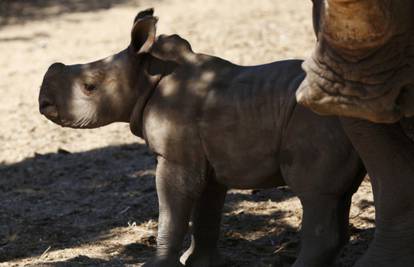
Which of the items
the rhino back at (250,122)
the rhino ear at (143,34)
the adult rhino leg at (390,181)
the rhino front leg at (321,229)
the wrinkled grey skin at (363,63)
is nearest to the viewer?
the wrinkled grey skin at (363,63)

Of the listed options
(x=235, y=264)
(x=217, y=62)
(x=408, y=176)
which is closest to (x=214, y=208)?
(x=235, y=264)

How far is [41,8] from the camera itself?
14453 millimetres

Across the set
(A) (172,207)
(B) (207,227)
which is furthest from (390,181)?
(B) (207,227)

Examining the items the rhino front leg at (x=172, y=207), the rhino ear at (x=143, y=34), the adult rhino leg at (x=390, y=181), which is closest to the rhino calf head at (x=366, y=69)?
the adult rhino leg at (x=390, y=181)

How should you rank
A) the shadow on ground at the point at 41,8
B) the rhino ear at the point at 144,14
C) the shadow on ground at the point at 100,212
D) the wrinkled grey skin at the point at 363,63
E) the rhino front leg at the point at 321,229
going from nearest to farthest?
the wrinkled grey skin at the point at 363,63 < the rhino front leg at the point at 321,229 < the rhino ear at the point at 144,14 < the shadow on ground at the point at 100,212 < the shadow on ground at the point at 41,8

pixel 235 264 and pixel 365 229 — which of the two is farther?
pixel 365 229

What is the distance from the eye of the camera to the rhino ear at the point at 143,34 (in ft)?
18.8

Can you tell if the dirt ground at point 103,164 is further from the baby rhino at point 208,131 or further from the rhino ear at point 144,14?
the rhino ear at point 144,14

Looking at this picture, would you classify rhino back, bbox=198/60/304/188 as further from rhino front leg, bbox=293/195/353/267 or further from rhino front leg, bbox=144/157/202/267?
rhino front leg, bbox=293/195/353/267

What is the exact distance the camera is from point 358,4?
153 inches

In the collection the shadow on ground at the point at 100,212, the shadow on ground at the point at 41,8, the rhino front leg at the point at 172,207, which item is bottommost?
the shadow on ground at the point at 100,212

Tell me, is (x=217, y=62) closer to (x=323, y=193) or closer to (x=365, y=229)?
(x=323, y=193)


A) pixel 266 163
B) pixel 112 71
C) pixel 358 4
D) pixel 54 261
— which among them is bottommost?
pixel 54 261

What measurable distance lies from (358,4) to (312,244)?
1725 millimetres
